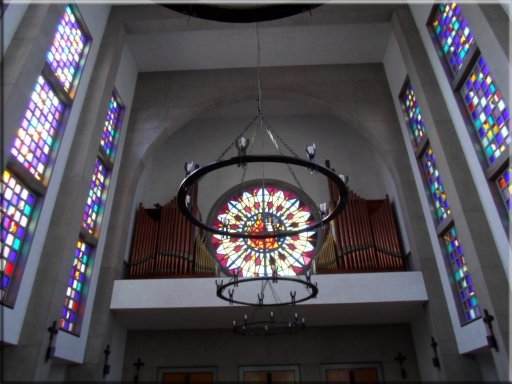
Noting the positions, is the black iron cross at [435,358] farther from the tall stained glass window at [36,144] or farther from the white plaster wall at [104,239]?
the tall stained glass window at [36,144]

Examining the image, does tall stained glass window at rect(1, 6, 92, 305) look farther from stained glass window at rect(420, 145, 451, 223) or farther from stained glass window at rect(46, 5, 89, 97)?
stained glass window at rect(420, 145, 451, 223)

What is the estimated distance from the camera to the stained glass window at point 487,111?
5.43m

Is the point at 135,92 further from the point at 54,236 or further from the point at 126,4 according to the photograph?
the point at 54,236

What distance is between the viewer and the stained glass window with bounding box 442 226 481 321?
6.30m

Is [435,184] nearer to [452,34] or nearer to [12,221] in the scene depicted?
[452,34]

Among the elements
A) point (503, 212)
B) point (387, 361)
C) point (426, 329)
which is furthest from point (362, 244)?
point (503, 212)

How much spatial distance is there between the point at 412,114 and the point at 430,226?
233 cm

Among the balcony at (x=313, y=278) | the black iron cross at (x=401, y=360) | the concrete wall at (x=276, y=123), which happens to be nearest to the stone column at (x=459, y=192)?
the balcony at (x=313, y=278)

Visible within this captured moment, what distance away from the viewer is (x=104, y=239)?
303 inches

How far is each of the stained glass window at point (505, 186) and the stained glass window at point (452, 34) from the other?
189 cm

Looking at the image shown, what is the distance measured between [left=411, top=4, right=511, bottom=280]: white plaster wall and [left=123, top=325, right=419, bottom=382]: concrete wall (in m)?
3.73

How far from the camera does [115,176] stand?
8352mm

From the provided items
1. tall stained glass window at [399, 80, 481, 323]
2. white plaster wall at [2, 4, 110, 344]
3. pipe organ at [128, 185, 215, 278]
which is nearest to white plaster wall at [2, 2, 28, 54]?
white plaster wall at [2, 4, 110, 344]

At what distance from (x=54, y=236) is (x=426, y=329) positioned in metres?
6.24
